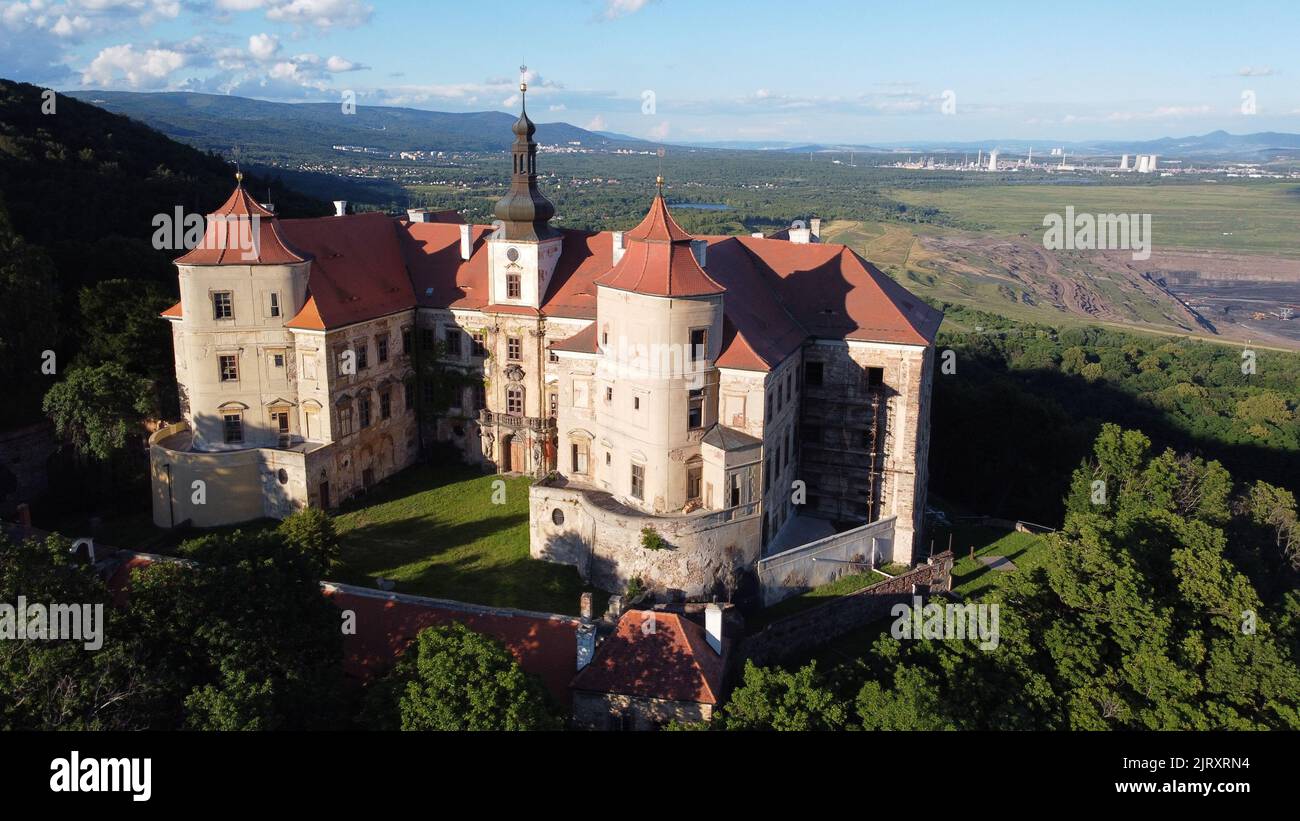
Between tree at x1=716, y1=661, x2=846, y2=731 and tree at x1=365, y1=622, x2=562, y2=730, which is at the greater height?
tree at x1=365, y1=622, x2=562, y2=730

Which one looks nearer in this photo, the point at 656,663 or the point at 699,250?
the point at 656,663

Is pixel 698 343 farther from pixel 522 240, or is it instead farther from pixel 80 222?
pixel 80 222

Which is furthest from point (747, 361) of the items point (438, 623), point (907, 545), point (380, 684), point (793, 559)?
point (380, 684)

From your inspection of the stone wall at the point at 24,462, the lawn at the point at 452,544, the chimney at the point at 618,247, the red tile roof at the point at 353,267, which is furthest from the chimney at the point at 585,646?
the stone wall at the point at 24,462

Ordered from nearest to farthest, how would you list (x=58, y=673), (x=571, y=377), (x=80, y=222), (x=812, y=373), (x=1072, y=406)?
(x=58, y=673), (x=571, y=377), (x=812, y=373), (x=80, y=222), (x=1072, y=406)

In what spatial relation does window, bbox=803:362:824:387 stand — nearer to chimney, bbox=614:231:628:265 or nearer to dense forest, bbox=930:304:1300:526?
chimney, bbox=614:231:628:265

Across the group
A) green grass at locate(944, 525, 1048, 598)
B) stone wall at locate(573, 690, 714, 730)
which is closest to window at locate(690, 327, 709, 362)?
stone wall at locate(573, 690, 714, 730)

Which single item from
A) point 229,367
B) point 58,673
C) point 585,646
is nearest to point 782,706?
point 585,646
